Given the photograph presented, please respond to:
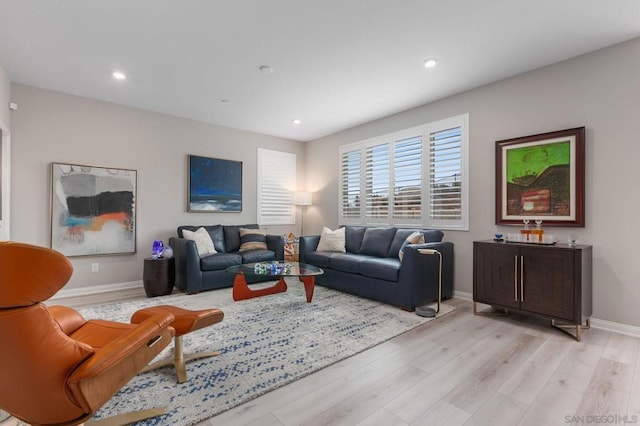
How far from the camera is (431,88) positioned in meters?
3.84

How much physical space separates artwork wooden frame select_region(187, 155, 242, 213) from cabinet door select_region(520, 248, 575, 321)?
14.6 feet

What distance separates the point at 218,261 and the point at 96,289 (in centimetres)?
169

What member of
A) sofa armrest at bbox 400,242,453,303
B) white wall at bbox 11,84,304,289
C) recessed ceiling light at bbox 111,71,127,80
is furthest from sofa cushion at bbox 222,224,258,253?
sofa armrest at bbox 400,242,453,303

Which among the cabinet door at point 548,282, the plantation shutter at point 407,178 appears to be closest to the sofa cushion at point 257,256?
the plantation shutter at point 407,178

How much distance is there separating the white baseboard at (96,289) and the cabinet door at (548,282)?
4925 millimetres

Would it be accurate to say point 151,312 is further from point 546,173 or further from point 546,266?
point 546,173

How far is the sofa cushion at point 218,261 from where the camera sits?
4.22 meters

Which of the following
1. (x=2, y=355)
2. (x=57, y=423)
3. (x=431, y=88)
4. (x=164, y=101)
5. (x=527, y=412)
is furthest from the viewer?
(x=164, y=101)

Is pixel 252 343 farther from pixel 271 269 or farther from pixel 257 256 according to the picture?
pixel 257 256

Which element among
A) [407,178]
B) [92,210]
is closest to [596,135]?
[407,178]

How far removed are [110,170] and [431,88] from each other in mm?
4523

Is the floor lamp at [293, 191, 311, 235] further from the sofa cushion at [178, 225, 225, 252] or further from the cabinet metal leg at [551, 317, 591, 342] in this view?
the cabinet metal leg at [551, 317, 591, 342]

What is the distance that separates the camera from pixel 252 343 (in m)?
2.55

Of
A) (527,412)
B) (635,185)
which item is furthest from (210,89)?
(635,185)
